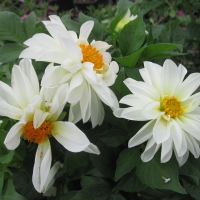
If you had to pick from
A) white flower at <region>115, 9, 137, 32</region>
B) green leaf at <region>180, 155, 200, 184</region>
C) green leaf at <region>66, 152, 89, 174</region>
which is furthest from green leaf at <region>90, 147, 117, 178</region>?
white flower at <region>115, 9, 137, 32</region>

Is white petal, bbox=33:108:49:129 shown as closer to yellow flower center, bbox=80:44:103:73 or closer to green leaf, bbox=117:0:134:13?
yellow flower center, bbox=80:44:103:73

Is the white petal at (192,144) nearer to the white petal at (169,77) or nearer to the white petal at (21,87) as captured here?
the white petal at (169,77)

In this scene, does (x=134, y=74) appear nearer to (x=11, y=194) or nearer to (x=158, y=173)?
(x=158, y=173)

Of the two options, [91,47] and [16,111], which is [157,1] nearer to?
[91,47]

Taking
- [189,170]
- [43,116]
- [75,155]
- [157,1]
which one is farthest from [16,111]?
[157,1]

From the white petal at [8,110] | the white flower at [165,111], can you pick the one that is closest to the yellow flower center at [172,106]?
the white flower at [165,111]

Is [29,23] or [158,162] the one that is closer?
[158,162]

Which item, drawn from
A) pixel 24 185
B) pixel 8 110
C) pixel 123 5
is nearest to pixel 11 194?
pixel 24 185
